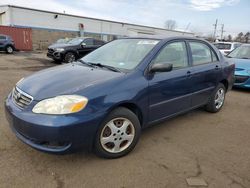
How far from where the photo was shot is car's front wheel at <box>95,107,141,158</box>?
2961 millimetres

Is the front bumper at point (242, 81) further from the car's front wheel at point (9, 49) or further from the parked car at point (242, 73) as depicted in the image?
the car's front wheel at point (9, 49)

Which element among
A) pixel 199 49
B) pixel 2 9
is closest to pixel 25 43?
pixel 2 9

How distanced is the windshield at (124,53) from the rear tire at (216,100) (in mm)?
1996

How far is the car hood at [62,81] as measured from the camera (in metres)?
2.83

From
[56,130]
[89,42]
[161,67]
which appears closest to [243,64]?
[161,67]

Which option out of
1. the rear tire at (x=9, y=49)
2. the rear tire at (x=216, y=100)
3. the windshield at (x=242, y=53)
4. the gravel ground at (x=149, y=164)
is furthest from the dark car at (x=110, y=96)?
the rear tire at (x=9, y=49)

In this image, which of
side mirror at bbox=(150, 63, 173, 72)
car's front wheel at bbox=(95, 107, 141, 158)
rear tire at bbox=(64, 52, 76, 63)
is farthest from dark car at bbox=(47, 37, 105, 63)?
car's front wheel at bbox=(95, 107, 141, 158)

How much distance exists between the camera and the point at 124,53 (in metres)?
3.83

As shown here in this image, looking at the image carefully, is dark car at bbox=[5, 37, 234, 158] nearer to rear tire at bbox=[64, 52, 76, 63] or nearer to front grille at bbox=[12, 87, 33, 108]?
front grille at bbox=[12, 87, 33, 108]

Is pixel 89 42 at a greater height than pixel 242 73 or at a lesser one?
greater

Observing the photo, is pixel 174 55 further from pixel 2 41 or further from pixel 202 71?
pixel 2 41

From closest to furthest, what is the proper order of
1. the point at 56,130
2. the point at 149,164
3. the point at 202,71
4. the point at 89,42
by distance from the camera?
1. the point at 56,130
2. the point at 149,164
3. the point at 202,71
4. the point at 89,42

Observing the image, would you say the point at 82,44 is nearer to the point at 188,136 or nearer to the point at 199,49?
the point at 199,49

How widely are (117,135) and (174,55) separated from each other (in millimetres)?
1694
